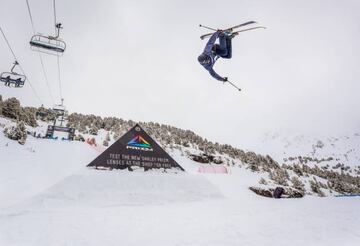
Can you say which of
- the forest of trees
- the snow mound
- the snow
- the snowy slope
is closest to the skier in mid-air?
the snow

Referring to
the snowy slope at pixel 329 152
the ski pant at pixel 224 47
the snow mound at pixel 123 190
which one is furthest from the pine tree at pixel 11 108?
the snowy slope at pixel 329 152

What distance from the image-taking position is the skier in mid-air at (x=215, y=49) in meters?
10.6

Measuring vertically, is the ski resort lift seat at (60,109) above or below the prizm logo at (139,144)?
above

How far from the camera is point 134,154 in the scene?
19.2 metres

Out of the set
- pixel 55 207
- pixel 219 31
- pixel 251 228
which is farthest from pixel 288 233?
pixel 55 207

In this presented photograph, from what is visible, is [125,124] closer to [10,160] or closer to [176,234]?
[10,160]

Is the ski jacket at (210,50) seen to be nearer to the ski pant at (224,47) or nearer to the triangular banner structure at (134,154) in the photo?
the ski pant at (224,47)

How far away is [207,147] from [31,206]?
23321 mm

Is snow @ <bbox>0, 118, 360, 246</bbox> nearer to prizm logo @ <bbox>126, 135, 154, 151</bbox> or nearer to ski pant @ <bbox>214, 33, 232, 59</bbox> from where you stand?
prizm logo @ <bbox>126, 135, 154, 151</bbox>

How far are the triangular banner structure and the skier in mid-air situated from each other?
32.0 ft

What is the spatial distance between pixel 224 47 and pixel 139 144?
10562 mm

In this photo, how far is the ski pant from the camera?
10641 millimetres

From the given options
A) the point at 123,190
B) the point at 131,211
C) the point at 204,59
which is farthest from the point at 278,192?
the point at 204,59

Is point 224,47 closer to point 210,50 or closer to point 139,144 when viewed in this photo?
point 210,50
